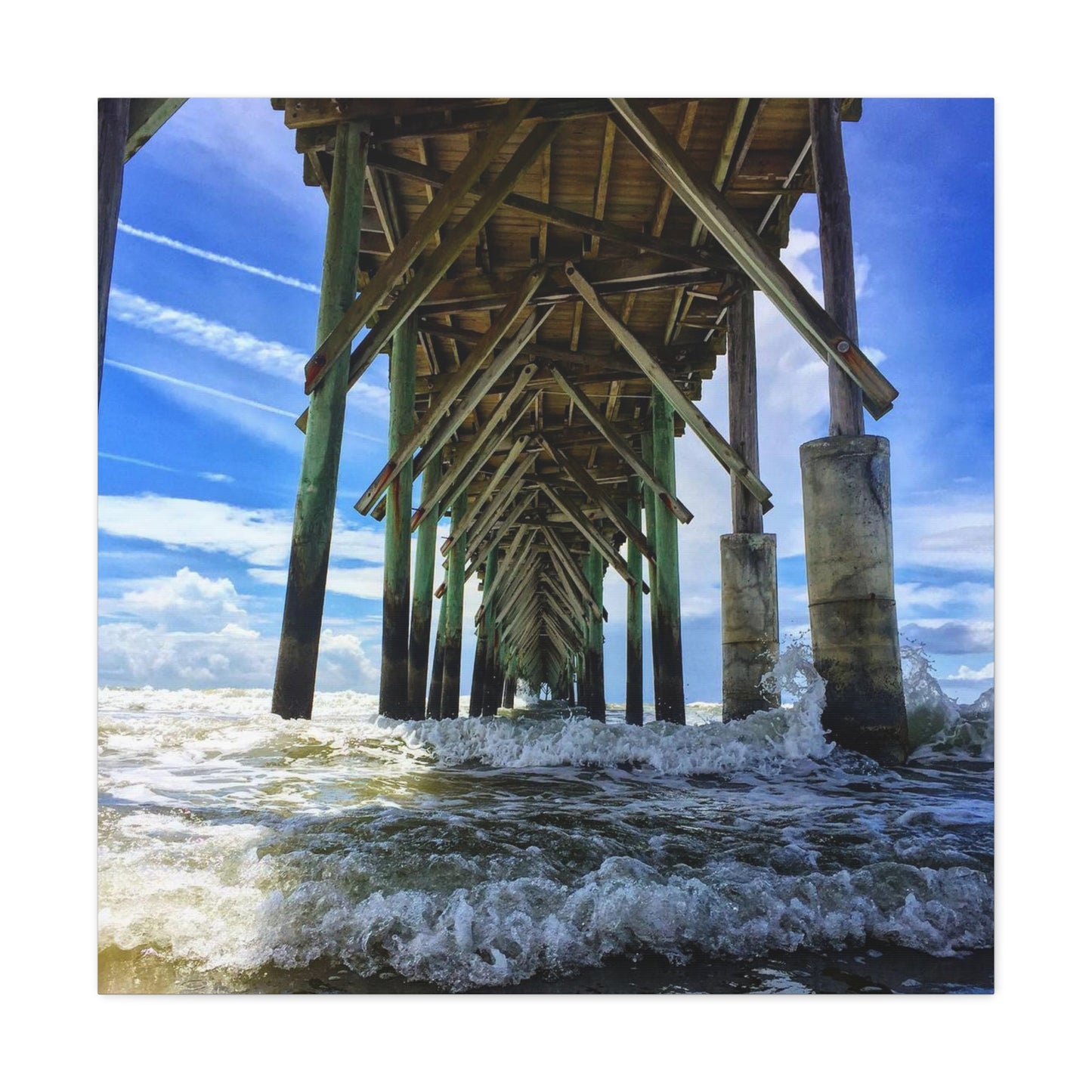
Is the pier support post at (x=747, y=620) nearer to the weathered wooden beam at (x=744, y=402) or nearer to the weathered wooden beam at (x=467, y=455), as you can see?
the weathered wooden beam at (x=744, y=402)

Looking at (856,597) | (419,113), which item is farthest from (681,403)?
(856,597)

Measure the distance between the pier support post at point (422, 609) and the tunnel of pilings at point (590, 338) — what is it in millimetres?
28

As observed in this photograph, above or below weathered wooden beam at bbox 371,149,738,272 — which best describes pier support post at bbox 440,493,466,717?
below

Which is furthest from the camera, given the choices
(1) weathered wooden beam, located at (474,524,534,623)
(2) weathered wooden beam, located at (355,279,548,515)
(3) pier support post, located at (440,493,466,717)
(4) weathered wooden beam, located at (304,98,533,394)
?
(1) weathered wooden beam, located at (474,524,534,623)

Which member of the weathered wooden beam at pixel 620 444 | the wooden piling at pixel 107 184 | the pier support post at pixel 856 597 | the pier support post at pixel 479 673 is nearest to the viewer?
the wooden piling at pixel 107 184

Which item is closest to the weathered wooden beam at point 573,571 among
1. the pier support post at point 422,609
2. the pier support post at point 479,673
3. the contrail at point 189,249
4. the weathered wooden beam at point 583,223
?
the pier support post at point 479,673

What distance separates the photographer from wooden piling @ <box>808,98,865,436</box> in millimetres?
4137

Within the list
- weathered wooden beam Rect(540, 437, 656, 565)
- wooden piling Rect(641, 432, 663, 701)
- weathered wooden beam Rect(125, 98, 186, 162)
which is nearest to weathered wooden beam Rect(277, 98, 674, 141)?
weathered wooden beam Rect(125, 98, 186, 162)

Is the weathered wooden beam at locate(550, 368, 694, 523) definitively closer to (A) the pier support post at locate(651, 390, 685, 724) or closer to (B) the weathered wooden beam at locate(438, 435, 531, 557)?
(A) the pier support post at locate(651, 390, 685, 724)

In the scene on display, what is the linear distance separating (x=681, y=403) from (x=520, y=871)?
466 centimetres

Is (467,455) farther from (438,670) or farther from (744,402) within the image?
(438,670)

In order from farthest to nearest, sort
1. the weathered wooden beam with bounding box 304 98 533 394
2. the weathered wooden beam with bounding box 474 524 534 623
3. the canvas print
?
the weathered wooden beam with bounding box 474 524 534 623 → the weathered wooden beam with bounding box 304 98 533 394 → the canvas print

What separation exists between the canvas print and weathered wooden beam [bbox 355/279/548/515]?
0.08m

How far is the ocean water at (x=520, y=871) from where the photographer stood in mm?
2350
